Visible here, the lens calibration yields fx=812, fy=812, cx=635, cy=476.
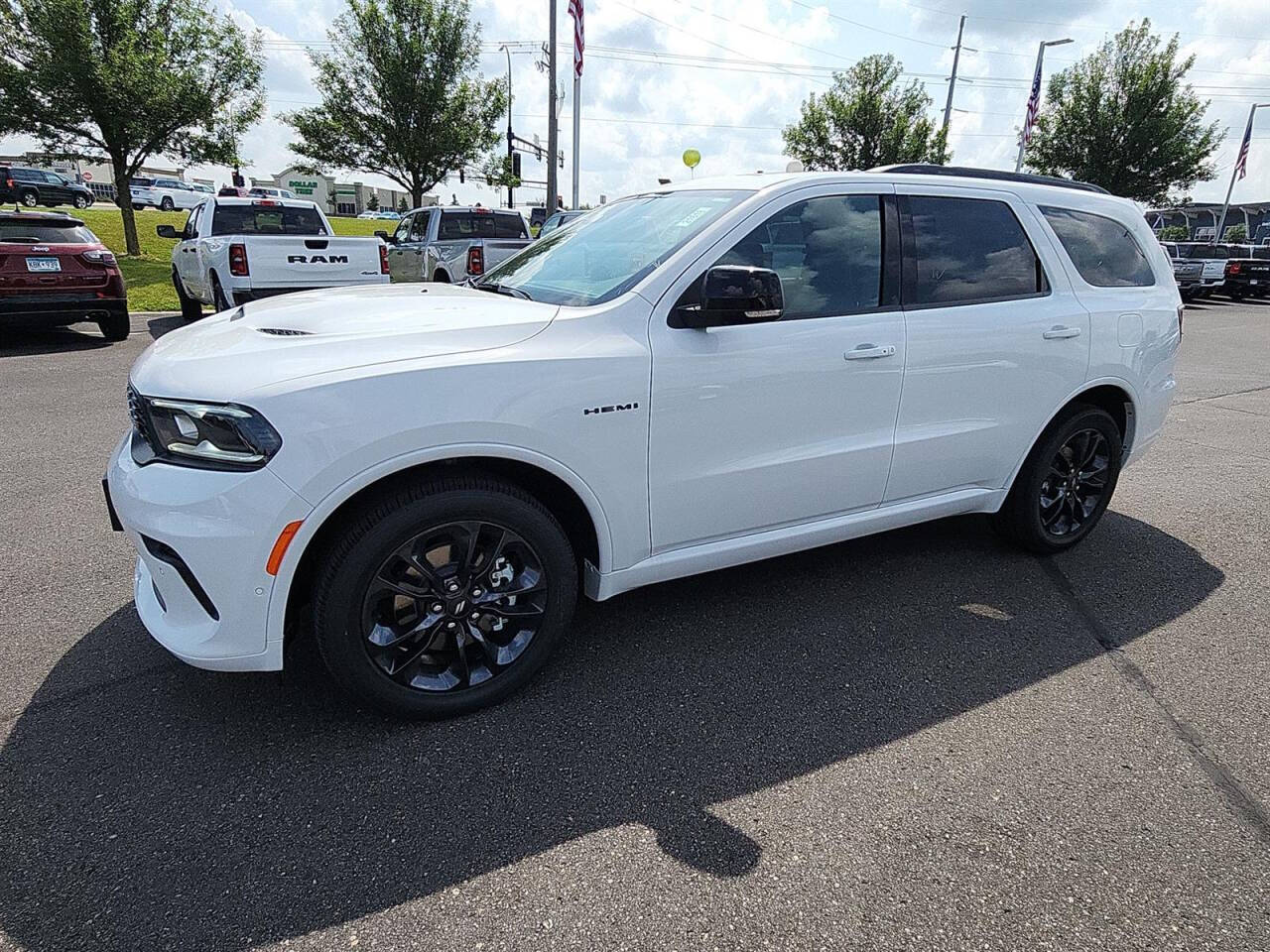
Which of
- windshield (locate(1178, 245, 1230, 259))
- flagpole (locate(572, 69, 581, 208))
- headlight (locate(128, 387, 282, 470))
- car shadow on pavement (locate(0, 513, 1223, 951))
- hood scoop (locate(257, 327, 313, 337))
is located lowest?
car shadow on pavement (locate(0, 513, 1223, 951))

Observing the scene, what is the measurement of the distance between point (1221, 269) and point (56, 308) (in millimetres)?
28724

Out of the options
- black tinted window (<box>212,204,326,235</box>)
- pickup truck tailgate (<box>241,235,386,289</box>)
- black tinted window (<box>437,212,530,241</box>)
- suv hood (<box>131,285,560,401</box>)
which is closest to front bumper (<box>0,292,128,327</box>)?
pickup truck tailgate (<box>241,235,386,289</box>)

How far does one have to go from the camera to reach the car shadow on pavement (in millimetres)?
2072

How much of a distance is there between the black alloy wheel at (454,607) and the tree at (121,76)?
63.2ft

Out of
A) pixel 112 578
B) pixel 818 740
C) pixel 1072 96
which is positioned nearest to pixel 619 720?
pixel 818 740

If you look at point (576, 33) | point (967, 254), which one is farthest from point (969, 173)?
point (576, 33)

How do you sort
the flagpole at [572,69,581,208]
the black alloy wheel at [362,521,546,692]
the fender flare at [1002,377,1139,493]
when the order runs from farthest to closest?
the flagpole at [572,69,581,208] < the fender flare at [1002,377,1139,493] < the black alloy wheel at [362,521,546,692]

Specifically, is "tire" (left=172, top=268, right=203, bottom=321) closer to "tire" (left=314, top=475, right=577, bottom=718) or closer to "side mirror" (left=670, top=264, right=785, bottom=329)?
"tire" (left=314, top=475, right=577, bottom=718)

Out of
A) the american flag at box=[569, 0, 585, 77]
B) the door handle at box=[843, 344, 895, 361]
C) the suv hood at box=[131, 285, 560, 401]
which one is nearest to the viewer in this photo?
the suv hood at box=[131, 285, 560, 401]

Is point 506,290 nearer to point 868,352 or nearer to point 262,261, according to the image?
point 868,352

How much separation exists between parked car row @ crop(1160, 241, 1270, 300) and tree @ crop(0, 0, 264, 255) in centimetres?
2599

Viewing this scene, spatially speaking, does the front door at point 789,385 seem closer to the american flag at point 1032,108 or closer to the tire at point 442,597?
A: the tire at point 442,597

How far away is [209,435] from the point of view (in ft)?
7.70

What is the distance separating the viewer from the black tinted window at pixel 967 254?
3.51 m
